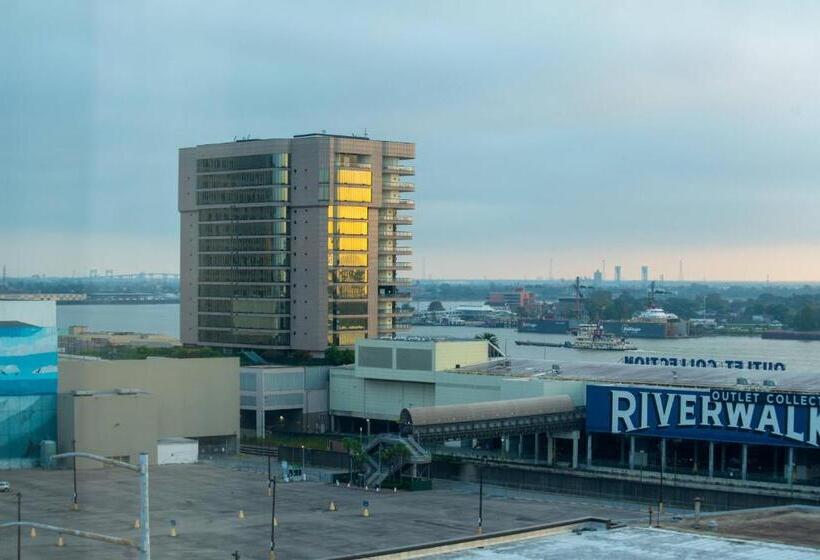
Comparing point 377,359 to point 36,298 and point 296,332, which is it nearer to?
point 296,332

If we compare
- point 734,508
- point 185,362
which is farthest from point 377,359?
point 734,508

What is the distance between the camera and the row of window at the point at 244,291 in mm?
83750

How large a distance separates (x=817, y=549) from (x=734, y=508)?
14.3m

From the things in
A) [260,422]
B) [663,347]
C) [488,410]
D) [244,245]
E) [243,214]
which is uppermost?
[243,214]

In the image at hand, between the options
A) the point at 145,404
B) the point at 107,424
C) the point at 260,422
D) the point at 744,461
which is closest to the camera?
the point at 744,461

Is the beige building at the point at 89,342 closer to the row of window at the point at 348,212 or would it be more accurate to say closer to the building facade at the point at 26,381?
the row of window at the point at 348,212

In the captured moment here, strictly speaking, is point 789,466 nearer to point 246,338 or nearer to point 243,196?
point 246,338

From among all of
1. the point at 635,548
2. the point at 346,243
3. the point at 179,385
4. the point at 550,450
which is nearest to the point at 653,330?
the point at 346,243

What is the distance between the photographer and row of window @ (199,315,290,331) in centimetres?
8400

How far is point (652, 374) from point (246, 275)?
3311 cm

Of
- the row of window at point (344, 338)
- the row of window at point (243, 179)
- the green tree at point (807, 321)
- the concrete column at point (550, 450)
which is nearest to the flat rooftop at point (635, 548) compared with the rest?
the concrete column at point (550, 450)

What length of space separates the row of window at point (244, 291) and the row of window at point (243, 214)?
13.6 feet

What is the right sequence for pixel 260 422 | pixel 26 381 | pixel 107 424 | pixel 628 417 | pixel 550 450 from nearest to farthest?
pixel 107 424
pixel 26 381
pixel 628 417
pixel 550 450
pixel 260 422

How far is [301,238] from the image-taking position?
82.8 meters
